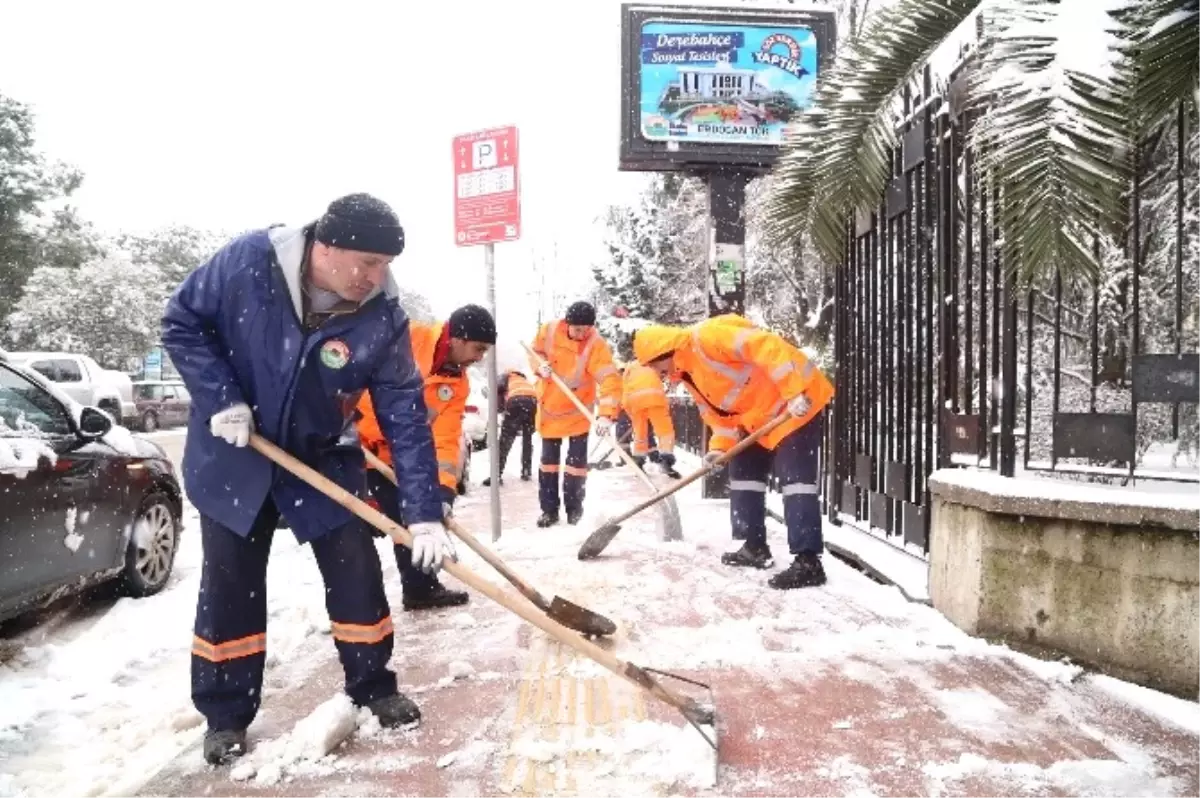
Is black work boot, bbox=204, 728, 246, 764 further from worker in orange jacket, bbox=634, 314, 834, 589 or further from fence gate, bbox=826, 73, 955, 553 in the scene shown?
fence gate, bbox=826, 73, 955, 553

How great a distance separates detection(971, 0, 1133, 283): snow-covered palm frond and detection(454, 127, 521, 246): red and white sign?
11.6 ft

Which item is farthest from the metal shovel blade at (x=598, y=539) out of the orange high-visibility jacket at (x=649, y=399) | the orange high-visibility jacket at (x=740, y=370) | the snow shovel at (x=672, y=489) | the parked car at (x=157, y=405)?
the parked car at (x=157, y=405)

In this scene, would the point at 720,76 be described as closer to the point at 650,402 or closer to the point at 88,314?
the point at 650,402

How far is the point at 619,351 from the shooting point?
22.2 meters

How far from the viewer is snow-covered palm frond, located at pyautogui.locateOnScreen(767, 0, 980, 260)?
13.6 feet

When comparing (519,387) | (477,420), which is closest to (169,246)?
(477,420)

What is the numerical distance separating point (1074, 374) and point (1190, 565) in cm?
198

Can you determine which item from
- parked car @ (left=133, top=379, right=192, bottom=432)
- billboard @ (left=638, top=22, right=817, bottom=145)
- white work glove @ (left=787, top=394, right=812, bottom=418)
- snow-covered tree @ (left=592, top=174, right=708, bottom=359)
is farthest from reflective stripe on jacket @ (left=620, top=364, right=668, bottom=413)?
parked car @ (left=133, top=379, right=192, bottom=432)

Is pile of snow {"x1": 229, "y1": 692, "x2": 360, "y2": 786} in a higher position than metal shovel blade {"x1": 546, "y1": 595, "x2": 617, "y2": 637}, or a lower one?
lower

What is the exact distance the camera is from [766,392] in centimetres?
509

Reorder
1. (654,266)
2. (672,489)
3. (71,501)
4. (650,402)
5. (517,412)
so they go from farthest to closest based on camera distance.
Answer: (654,266) < (517,412) < (650,402) < (672,489) < (71,501)

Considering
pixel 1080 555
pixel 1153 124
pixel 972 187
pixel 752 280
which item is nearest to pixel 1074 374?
pixel 972 187

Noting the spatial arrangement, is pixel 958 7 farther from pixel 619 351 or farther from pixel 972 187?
pixel 619 351

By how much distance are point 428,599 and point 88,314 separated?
34723 mm
